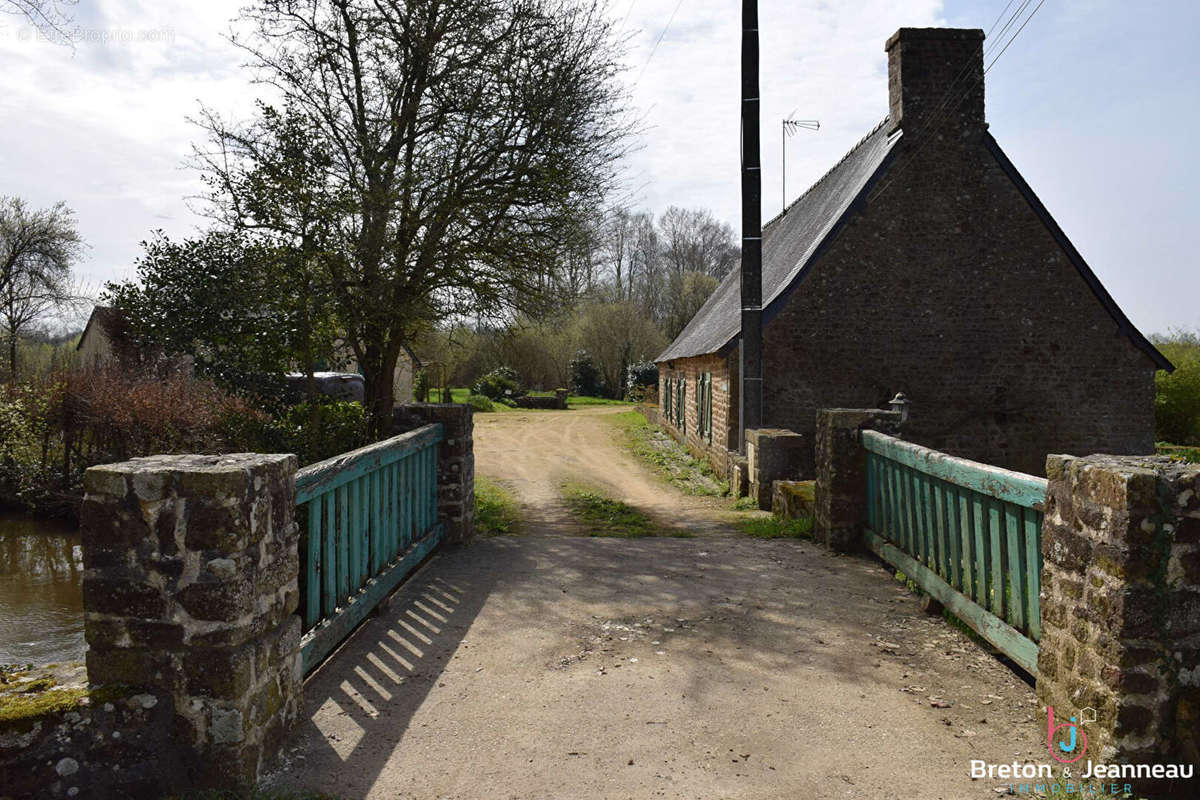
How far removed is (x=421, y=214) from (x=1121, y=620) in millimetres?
9142

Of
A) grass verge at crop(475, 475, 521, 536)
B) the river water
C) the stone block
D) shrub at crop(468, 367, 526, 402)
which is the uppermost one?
shrub at crop(468, 367, 526, 402)

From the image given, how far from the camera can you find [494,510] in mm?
10711

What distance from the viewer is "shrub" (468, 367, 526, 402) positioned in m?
38.7

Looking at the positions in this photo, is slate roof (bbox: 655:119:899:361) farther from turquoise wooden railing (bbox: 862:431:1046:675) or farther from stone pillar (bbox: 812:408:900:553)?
turquoise wooden railing (bbox: 862:431:1046:675)

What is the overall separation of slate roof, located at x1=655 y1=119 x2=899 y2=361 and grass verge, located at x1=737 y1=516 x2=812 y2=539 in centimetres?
591

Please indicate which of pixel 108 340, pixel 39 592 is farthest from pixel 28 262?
pixel 39 592

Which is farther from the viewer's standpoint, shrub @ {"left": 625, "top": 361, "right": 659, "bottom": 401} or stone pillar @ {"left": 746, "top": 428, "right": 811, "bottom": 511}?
shrub @ {"left": 625, "top": 361, "right": 659, "bottom": 401}

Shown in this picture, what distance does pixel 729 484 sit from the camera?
13.7 metres

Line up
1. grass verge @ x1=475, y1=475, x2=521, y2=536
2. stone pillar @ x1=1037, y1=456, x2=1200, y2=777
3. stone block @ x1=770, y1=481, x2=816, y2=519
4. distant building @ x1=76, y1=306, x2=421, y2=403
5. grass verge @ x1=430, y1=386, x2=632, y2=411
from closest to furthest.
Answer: stone pillar @ x1=1037, y1=456, x2=1200, y2=777 < stone block @ x1=770, y1=481, x2=816, y2=519 < grass verge @ x1=475, y1=475, x2=521, y2=536 < distant building @ x1=76, y1=306, x2=421, y2=403 < grass verge @ x1=430, y1=386, x2=632, y2=411

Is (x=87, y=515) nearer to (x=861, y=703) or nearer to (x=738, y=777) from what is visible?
(x=738, y=777)

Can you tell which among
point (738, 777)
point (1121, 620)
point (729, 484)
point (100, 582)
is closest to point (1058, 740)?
point (1121, 620)

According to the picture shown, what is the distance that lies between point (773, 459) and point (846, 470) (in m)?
3.96

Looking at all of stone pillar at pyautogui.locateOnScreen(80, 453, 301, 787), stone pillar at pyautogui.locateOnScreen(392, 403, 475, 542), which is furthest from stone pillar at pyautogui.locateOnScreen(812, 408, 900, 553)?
stone pillar at pyautogui.locateOnScreen(80, 453, 301, 787)

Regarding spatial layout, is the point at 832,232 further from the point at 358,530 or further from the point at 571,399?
the point at 571,399
